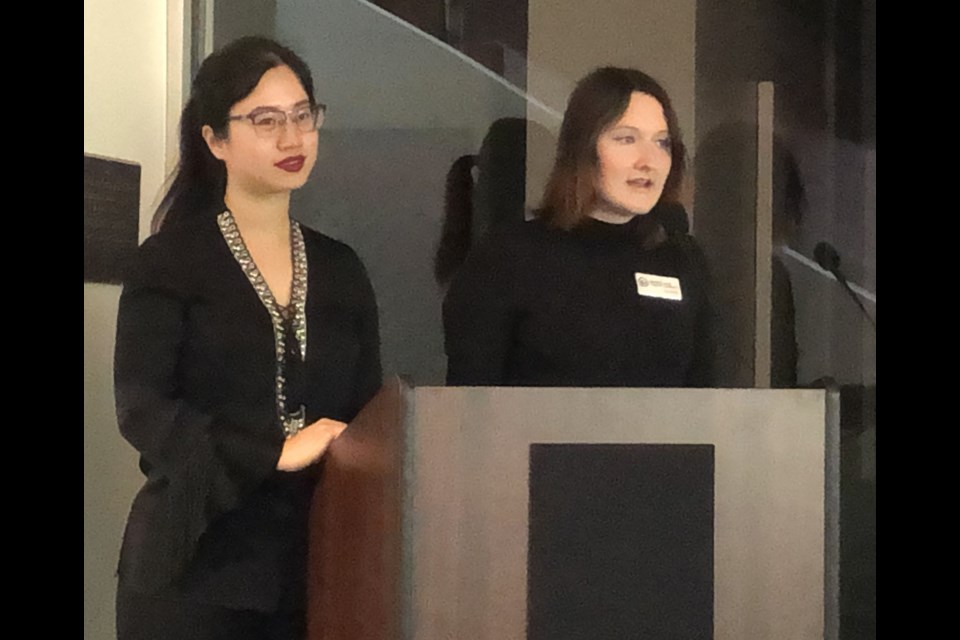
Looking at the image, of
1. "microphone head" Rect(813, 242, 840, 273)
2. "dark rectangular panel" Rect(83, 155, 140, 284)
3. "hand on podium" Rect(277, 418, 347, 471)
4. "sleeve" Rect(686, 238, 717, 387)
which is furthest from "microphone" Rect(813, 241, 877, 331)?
"dark rectangular panel" Rect(83, 155, 140, 284)

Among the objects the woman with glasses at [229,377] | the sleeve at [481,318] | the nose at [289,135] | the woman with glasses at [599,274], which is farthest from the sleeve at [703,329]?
the nose at [289,135]

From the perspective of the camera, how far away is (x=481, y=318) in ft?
4.80

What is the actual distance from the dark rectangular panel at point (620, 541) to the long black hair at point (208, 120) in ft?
2.14

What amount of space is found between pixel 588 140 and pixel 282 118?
16.1 inches

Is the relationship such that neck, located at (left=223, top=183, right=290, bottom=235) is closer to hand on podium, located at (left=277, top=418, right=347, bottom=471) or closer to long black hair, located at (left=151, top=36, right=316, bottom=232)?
long black hair, located at (left=151, top=36, right=316, bottom=232)

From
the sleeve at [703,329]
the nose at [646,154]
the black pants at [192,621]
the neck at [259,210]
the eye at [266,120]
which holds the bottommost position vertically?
the black pants at [192,621]

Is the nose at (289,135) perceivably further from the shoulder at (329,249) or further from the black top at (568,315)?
the black top at (568,315)

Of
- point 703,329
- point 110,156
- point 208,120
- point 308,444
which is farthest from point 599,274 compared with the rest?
point 110,156

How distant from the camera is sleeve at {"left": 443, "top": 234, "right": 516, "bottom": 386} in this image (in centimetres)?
144

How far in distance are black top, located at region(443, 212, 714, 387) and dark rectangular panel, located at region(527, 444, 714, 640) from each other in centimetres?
42

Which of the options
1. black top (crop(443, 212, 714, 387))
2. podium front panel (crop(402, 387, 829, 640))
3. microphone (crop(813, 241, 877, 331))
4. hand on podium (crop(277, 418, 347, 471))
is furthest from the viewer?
microphone (crop(813, 241, 877, 331))

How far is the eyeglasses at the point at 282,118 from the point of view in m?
1.43
